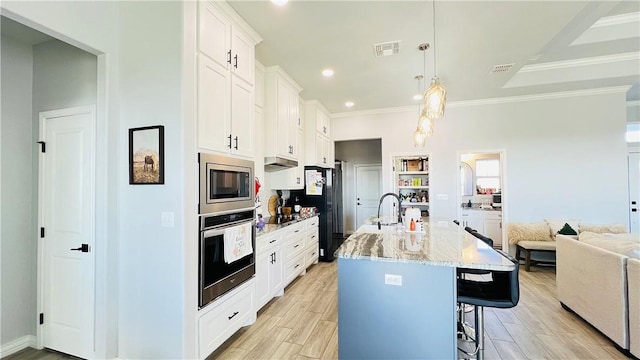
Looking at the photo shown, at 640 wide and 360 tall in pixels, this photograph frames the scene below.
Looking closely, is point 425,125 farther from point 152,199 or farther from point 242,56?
point 152,199

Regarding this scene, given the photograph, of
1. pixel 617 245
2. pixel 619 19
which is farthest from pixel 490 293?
pixel 619 19

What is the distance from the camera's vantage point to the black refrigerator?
189 inches

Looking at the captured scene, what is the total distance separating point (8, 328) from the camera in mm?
2264

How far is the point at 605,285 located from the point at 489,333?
1067 millimetres

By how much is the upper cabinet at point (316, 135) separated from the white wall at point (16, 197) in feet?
11.2

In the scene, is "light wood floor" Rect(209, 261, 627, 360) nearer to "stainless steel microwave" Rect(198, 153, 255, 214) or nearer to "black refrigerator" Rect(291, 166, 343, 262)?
"stainless steel microwave" Rect(198, 153, 255, 214)

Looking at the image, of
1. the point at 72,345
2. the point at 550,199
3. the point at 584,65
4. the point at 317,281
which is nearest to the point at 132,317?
the point at 72,345

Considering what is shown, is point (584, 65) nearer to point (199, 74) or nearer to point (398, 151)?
point (398, 151)

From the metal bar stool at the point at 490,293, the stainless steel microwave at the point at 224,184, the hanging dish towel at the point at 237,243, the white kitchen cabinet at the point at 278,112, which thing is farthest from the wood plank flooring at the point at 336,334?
the white kitchen cabinet at the point at 278,112

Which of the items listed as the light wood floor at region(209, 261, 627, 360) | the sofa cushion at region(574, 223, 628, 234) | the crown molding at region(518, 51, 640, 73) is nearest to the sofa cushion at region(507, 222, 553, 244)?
the sofa cushion at region(574, 223, 628, 234)

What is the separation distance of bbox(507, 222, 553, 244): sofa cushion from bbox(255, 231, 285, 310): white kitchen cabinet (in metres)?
3.99

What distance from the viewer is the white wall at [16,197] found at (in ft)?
7.41

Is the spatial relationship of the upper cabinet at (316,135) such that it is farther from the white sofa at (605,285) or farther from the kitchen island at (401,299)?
the white sofa at (605,285)

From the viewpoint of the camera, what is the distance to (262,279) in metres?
2.88
